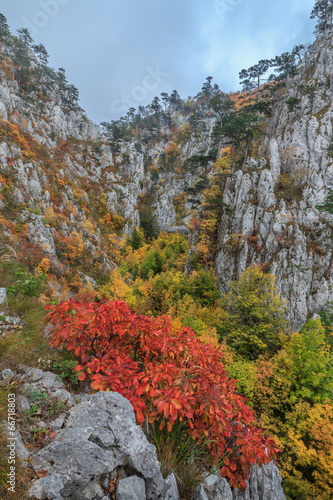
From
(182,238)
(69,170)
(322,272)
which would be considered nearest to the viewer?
(322,272)

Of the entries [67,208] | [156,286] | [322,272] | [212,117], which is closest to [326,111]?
[322,272]

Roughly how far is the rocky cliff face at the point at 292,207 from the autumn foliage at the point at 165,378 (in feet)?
56.5

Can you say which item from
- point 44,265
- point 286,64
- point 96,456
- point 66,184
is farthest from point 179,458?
point 286,64

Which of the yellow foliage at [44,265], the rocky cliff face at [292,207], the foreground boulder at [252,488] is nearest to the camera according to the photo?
the foreground boulder at [252,488]

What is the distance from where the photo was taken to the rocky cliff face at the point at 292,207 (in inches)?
705

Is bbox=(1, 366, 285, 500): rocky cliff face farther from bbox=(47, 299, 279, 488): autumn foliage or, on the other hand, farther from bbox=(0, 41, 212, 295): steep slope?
bbox=(0, 41, 212, 295): steep slope

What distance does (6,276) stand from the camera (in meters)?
5.17

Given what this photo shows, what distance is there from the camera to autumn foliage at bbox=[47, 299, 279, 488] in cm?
251

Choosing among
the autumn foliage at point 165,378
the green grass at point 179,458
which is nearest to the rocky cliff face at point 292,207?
the autumn foliage at point 165,378

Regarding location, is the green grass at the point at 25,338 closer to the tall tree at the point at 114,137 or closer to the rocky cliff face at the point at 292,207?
the rocky cliff face at the point at 292,207

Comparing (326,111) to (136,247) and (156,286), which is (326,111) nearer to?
(156,286)

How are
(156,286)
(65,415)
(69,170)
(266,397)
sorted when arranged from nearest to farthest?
(65,415)
(266,397)
(156,286)
(69,170)

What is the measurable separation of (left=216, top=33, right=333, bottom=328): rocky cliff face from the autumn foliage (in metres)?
17.2

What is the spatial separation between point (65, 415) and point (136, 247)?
34458mm
